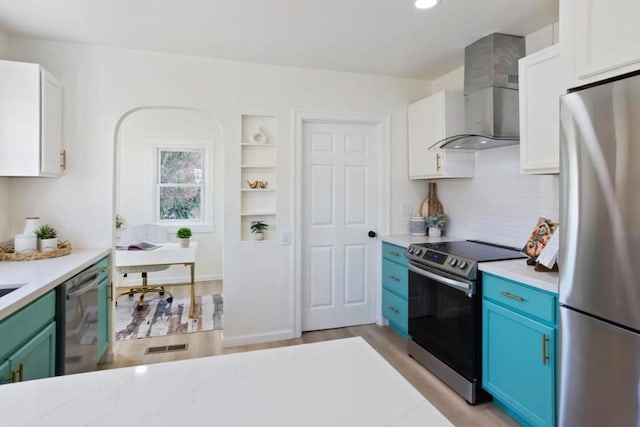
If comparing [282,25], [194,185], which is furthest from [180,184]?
[282,25]

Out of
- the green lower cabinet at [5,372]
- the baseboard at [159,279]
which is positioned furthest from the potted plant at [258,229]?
the baseboard at [159,279]

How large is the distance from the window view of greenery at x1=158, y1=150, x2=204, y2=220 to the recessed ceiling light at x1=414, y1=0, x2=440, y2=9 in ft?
13.0

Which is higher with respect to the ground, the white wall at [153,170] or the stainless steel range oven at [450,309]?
the white wall at [153,170]

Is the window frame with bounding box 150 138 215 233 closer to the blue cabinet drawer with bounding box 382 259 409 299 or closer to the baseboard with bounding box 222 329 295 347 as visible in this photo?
the baseboard with bounding box 222 329 295 347

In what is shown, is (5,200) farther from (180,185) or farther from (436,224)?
(436,224)

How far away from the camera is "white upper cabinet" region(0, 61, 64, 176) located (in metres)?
2.39

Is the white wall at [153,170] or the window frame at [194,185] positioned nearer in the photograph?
the white wall at [153,170]

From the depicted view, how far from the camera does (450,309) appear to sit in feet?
8.18

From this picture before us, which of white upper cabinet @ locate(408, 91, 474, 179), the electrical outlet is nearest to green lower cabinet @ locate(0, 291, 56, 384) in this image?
the electrical outlet

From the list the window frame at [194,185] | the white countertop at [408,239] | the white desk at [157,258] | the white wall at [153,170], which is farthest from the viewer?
the window frame at [194,185]

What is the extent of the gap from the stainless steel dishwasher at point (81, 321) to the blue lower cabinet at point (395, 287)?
7.84 feet

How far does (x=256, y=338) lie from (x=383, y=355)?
1.12 meters

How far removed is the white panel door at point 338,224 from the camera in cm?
350

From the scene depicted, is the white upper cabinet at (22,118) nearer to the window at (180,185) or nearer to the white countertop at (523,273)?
the window at (180,185)
